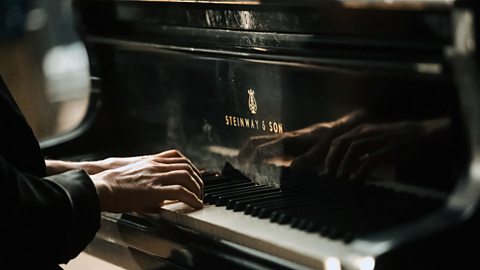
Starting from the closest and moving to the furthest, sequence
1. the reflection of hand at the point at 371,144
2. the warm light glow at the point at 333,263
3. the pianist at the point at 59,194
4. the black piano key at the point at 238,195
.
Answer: the warm light glow at the point at 333,263, the reflection of hand at the point at 371,144, the pianist at the point at 59,194, the black piano key at the point at 238,195

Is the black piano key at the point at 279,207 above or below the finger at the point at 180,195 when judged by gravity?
above

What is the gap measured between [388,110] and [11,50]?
16.5ft

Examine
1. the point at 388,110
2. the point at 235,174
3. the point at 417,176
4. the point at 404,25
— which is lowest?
the point at 235,174

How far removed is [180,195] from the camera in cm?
208

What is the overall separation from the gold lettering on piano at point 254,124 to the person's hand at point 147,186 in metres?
0.18

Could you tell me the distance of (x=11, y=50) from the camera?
21.0 ft

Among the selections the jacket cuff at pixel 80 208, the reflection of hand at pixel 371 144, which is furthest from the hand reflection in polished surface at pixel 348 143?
the jacket cuff at pixel 80 208

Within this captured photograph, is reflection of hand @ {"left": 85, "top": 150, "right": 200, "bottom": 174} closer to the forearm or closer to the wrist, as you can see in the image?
the forearm

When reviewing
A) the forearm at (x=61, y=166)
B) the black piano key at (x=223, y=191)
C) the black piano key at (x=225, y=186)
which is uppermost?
the black piano key at (x=223, y=191)

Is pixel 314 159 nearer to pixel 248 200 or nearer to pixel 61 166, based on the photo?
pixel 248 200

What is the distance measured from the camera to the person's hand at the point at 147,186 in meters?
2.06

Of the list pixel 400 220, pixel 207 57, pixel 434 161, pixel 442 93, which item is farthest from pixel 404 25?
pixel 207 57

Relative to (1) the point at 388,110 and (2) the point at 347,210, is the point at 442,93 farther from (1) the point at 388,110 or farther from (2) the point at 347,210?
(2) the point at 347,210

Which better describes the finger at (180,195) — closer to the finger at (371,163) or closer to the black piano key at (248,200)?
the black piano key at (248,200)
